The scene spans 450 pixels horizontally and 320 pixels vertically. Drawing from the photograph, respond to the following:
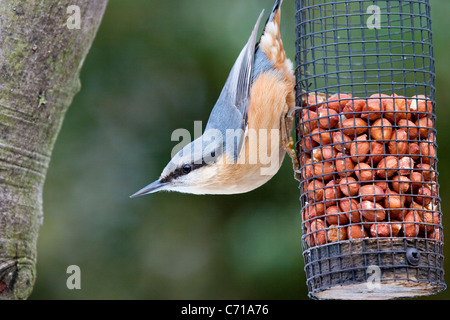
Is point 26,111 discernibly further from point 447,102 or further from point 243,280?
point 447,102

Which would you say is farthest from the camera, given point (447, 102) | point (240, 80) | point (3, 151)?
point (447, 102)

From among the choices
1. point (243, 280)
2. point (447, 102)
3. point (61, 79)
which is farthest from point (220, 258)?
point (61, 79)

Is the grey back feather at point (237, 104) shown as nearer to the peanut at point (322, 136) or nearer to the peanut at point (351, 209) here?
the peanut at point (322, 136)

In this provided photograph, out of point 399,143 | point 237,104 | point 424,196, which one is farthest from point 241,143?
point 424,196

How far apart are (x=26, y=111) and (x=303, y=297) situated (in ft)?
7.23

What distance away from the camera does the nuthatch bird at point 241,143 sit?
334 cm

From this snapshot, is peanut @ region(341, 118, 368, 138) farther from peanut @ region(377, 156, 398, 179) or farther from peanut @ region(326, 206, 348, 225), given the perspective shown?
peanut @ region(326, 206, 348, 225)

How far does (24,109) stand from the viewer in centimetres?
267

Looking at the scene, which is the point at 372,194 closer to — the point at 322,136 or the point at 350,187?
the point at 350,187

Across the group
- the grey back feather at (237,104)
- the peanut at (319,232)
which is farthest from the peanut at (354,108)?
the grey back feather at (237,104)

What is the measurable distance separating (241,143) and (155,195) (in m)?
1.39

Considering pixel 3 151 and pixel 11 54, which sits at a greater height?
pixel 11 54

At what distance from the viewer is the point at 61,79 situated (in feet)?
9.10

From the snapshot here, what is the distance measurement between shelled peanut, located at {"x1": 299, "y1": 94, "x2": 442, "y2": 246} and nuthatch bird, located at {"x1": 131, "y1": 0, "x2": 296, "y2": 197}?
0.35m
